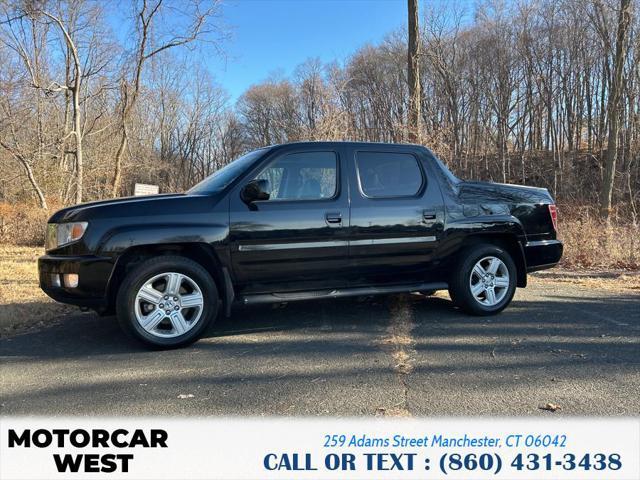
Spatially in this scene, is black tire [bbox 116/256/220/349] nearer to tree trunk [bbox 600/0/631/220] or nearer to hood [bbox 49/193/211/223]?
hood [bbox 49/193/211/223]

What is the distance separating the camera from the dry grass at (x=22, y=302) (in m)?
5.45

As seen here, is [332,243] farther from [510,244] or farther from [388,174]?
[510,244]

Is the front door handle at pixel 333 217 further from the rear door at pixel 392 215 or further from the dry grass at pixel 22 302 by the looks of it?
the dry grass at pixel 22 302

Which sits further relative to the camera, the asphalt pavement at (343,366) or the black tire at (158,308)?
the black tire at (158,308)

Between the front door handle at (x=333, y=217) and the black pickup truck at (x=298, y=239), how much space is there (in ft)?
0.04

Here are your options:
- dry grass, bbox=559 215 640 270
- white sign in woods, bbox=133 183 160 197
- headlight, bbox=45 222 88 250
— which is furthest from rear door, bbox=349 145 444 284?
white sign in woods, bbox=133 183 160 197

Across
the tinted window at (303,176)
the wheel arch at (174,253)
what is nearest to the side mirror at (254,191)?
the tinted window at (303,176)

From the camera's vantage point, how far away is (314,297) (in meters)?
4.78

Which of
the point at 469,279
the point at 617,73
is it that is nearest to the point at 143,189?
the point at 469,279

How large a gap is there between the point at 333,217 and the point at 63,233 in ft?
8.24

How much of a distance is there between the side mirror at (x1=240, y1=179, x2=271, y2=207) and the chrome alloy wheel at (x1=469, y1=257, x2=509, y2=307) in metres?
2.53

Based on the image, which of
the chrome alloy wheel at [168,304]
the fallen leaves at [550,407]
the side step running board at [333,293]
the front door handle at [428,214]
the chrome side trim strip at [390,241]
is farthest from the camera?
the front door handle at [428,214]

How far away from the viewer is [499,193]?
18.3 feet

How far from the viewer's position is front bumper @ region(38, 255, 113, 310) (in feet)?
13.8
